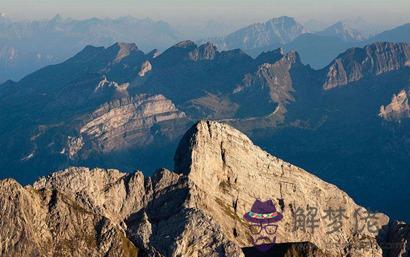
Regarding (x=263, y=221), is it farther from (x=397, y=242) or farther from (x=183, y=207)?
(x=183, y=207)

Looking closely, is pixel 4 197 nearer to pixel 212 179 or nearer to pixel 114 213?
pixel 114 213

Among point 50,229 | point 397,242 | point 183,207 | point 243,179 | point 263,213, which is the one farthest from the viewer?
point 397,242

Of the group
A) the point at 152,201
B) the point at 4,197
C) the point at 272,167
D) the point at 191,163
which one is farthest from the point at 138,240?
the point at 272,167

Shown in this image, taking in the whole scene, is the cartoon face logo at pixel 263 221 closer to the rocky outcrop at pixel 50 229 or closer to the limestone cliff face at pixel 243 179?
the limestone cliff face at pixel 243 179

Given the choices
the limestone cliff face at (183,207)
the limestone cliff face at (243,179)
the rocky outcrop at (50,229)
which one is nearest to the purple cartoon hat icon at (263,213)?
the limestone cliff face at (243,179)

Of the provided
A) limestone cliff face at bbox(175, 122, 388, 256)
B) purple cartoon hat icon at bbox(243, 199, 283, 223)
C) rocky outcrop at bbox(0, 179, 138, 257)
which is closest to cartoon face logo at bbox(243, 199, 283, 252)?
purple cartoon hat icon at bbox(243, 199, 283, 223)

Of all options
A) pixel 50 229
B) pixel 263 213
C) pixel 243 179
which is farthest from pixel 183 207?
pixel 263 213

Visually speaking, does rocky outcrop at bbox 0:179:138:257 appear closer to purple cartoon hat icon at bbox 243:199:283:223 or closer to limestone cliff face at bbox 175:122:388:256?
limestone cliff face at bbox 175:122:388:256
